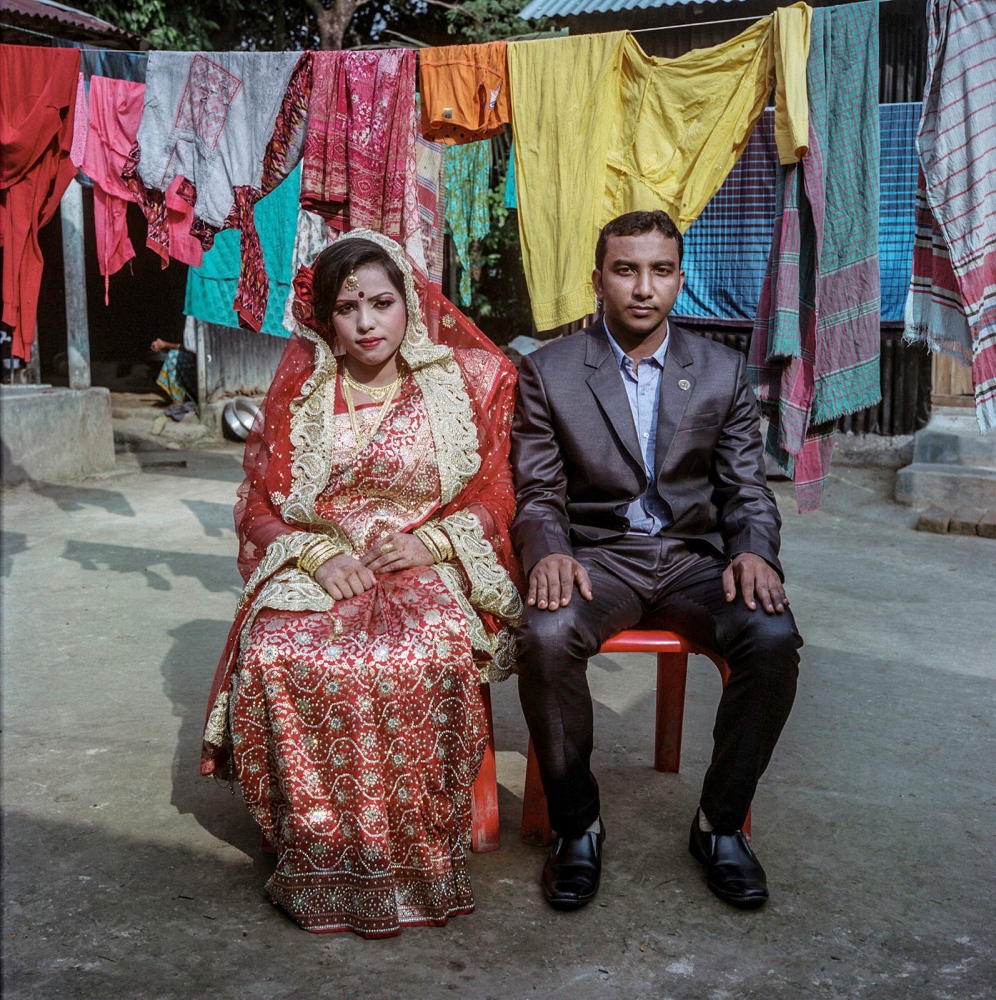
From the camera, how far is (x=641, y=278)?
2.99 meters

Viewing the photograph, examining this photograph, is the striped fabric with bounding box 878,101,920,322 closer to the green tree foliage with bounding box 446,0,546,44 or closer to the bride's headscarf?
the bride's headscarf

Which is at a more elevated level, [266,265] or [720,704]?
[266,265]

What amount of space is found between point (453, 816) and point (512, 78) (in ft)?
9.03

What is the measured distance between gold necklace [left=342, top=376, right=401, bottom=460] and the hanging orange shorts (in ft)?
4.87

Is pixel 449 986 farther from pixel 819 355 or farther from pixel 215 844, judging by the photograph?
pixel 819 355

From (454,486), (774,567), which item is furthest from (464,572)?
(774,567)

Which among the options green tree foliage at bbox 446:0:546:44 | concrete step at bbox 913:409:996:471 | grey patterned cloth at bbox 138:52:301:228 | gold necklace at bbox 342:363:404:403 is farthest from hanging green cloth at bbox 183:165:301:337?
green tree foliage at bbox 446:0:546:44

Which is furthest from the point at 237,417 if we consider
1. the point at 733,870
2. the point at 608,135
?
the point at 733,870

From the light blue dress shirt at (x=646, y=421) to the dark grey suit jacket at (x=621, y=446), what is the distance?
27 mm

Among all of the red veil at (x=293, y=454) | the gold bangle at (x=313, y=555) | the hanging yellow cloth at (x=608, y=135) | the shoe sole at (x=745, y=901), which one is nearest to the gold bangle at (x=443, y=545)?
the red veil at (x=293, y=454)

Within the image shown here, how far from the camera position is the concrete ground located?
7.58ft

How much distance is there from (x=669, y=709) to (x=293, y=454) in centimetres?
140

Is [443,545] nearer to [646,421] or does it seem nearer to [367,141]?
[646,421]

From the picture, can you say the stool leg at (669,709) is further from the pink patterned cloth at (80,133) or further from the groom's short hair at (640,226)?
the pink patterned cloth at (80,133)
